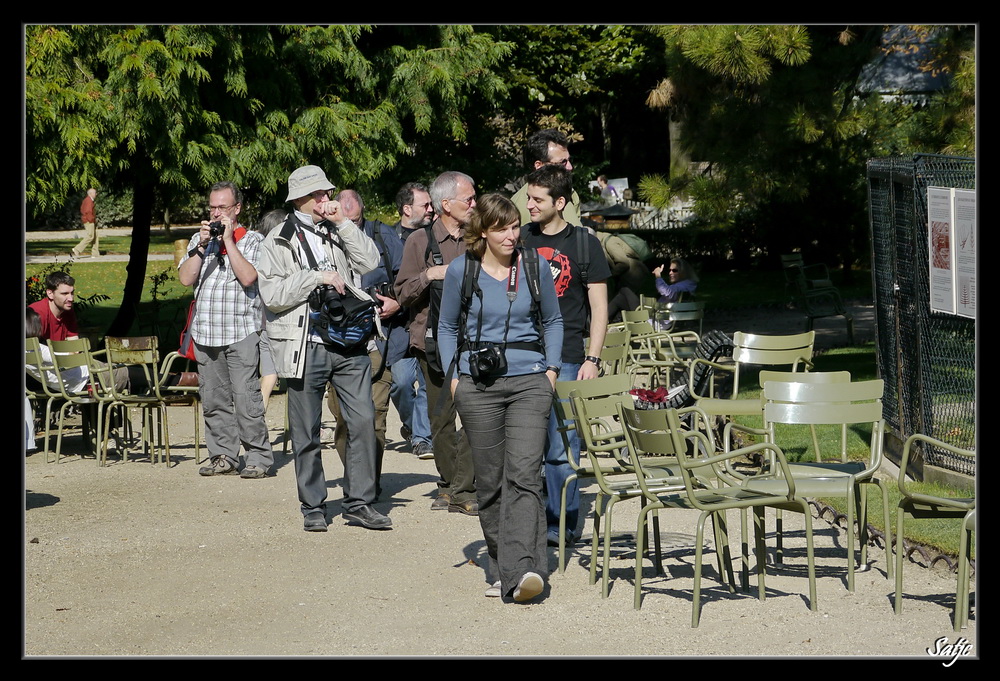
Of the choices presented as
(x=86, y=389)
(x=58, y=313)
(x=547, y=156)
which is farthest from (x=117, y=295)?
(x=547, y=156)

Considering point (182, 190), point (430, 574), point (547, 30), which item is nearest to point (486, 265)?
point (430, 574)

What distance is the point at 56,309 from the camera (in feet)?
37.0

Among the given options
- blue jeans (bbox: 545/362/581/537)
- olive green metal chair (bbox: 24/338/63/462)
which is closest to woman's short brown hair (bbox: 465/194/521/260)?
blue jeans (bbox: 545/362/581/537)

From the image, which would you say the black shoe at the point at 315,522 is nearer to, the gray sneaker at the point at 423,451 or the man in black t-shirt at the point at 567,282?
the man in black t-shirt at the point at 567,282

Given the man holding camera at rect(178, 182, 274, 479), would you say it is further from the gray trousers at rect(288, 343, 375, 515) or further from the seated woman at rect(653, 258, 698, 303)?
the seated woman at rect(653, 258, 698, 303)

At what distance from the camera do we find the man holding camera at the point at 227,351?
31.4 ft

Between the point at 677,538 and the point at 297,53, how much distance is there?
8.96 m

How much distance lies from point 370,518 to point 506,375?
2108mm

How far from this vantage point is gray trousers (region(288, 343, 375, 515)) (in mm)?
7664

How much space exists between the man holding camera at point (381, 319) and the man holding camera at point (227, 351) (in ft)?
2.87

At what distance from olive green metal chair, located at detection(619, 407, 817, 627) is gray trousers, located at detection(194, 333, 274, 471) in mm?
4189

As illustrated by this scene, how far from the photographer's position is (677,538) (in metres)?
7.34

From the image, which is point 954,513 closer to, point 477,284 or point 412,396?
point 477,284

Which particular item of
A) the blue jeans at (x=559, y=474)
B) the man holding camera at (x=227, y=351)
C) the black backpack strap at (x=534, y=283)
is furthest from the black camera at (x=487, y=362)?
the man holding camera at (x=227, y=351)
